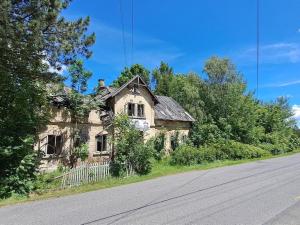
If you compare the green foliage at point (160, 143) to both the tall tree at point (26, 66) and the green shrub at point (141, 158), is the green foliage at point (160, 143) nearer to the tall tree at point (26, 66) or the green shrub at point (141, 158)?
the green shrub at point (141, 158)

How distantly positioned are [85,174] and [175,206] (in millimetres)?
8475

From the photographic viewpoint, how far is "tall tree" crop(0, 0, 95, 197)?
43.5 ft

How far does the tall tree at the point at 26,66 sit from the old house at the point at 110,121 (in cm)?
500

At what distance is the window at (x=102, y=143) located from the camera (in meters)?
24.5

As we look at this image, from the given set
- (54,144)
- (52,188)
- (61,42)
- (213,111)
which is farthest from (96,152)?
(213,111)

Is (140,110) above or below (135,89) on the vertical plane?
below

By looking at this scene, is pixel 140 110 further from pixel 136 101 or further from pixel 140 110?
pixel 136 101

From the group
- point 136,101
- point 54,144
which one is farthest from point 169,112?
point 54,144

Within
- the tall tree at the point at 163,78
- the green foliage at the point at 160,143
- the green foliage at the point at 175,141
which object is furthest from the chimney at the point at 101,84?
the tall tree at the point at 163,78

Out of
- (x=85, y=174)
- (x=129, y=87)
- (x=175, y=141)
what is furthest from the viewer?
(x=175, y=141)

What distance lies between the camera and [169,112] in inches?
1325

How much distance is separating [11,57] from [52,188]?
21.5 feet

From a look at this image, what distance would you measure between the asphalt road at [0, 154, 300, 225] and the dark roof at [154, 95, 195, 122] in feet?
56.1

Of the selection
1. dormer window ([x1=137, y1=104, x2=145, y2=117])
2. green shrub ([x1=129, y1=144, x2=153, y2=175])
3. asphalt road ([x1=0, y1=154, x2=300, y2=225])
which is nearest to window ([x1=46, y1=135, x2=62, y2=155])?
green shrub ([x1=129, y1=144, x2=153, y2=175])
